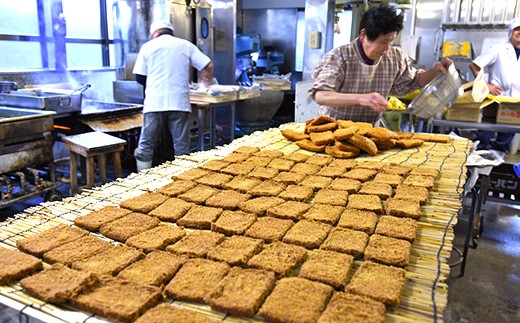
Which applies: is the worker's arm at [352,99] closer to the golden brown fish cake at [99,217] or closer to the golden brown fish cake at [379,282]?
the golden brown fish cake at [379,282]

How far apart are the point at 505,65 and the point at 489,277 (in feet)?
10.8

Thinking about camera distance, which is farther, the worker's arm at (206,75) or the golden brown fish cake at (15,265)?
the worker's arm at (206,75)

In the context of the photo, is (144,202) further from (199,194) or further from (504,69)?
(504,69)

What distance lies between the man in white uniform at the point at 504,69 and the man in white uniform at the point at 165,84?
12.0 feet

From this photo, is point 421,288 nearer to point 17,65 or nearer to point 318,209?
point 318,209

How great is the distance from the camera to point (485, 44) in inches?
266

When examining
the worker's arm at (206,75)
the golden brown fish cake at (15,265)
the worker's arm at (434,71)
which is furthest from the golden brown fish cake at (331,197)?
the worker's arm at (206,75)

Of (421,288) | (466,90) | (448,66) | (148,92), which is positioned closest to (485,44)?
(466,90)

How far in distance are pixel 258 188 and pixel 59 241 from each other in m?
1.01

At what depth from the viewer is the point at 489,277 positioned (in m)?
3.56

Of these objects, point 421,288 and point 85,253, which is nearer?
point 421,288

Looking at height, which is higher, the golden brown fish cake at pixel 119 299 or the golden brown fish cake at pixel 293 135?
the golden brown fish cake at pixel 293 135

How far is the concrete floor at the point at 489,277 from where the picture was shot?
3062 mm

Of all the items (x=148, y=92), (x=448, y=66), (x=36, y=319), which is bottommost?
(x=36, y=319)
